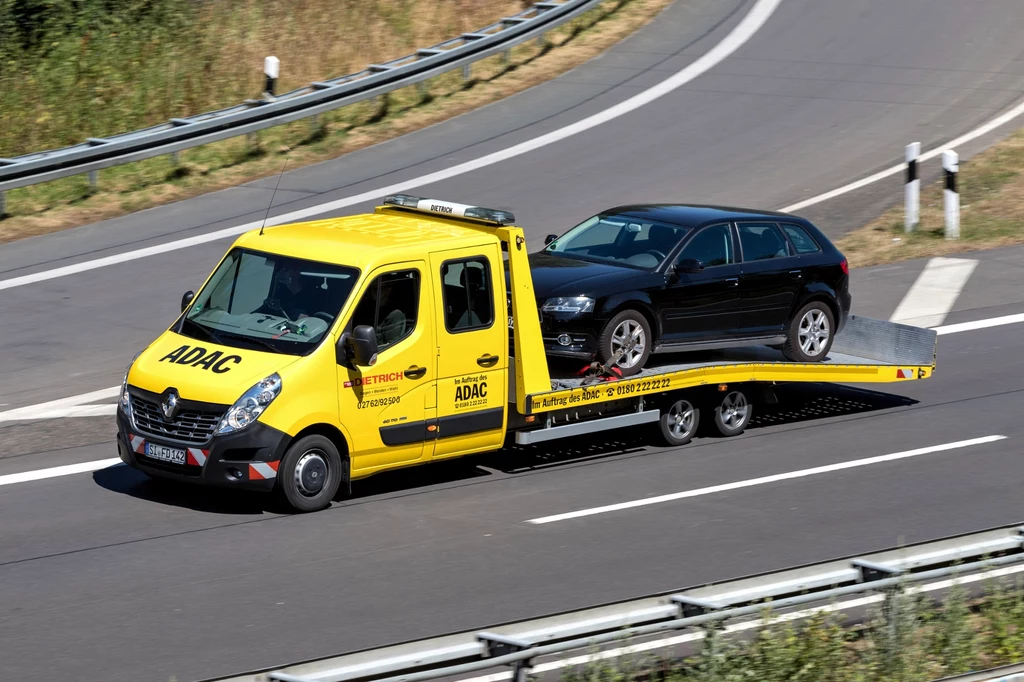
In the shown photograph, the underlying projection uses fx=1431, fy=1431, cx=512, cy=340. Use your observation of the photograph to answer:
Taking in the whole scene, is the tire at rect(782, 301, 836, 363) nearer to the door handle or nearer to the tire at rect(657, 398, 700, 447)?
the tire at rect(657, 398, 700, 447)

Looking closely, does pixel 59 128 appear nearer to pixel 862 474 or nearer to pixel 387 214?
pixel 387 214

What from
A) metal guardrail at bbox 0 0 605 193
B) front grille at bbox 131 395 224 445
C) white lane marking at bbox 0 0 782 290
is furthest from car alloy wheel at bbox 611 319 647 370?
metal guardrail at bbox 0 0 605 193

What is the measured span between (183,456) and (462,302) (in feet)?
7.85

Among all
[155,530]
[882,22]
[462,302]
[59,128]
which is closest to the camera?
[155,530]

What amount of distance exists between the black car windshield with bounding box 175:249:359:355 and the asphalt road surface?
1.25 meters

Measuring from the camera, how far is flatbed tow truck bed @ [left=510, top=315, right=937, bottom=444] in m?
11.4

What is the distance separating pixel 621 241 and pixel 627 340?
3.92 feet

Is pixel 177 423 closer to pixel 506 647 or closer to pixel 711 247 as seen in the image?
pixel 506 647

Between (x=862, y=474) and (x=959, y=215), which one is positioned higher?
(x=959, y=215)

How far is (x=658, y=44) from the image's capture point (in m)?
27.9

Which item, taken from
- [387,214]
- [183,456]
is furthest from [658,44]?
[183,456]

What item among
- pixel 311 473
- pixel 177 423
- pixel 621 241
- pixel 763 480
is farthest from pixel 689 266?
pixel 177 423

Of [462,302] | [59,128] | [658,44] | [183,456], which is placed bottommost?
[183,456]

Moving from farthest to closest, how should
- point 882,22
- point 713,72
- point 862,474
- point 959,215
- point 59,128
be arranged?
point 882,22, point 713,72, point 59,128, point 959,215, point 862,474
